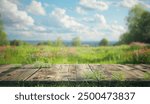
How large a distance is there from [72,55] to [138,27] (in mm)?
1099

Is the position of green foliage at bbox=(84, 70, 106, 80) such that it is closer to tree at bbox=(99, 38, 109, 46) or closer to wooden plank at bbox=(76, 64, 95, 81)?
wooden plank at bbox=(76, 64, 95, 81)

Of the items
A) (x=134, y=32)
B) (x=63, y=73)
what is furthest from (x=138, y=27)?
(x=63, y=73)

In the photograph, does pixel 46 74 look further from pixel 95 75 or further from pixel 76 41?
pixel 76 41

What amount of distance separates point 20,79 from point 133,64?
180 centimetres

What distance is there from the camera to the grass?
5371mm

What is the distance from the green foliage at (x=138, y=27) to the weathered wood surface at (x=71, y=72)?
0.41 meters

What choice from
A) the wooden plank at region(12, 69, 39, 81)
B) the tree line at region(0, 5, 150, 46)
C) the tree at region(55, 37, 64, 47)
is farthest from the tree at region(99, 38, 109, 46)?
the wooden plank at region(12, 69, 39, 81)

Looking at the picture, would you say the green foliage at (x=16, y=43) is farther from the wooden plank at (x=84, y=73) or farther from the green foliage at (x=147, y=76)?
the green foliage at (x=147, y=76)

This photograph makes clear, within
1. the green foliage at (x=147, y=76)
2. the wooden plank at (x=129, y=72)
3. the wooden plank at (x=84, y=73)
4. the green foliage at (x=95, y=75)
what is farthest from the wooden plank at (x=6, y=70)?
the green foliage at (x=147, y=76)

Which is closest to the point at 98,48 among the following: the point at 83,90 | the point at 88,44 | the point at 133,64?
the point at 88,44

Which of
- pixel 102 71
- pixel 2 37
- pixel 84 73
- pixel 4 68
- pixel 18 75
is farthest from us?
pixel 2 37

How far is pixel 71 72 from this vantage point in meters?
4.94

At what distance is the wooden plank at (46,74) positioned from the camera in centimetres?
465

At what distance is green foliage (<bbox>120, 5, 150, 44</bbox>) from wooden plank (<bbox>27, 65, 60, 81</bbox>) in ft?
3.77
